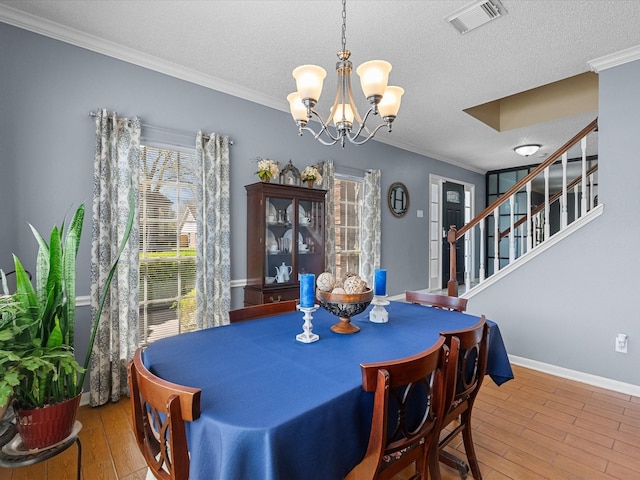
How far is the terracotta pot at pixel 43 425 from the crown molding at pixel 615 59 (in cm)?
429

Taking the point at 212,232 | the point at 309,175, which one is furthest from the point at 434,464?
the point at 309,175

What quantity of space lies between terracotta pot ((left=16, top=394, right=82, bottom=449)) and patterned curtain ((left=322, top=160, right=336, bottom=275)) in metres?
2.86

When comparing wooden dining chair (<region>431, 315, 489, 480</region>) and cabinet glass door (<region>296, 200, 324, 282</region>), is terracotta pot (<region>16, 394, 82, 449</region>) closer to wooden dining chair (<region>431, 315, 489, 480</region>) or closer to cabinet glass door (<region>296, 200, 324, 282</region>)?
wooden dining chair (<region>431, 315, 489, 480</region>)

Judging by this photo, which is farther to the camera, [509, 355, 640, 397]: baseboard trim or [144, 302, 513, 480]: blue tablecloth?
[509, 355, 640, 397]: baseboard trim

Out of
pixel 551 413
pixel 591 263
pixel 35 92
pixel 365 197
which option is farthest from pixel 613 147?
pixel 35 92

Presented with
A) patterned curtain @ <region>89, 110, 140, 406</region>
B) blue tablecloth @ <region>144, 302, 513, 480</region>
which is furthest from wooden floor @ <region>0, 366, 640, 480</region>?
blue tablecloth @ <region>144, 302, 513, 480</region>

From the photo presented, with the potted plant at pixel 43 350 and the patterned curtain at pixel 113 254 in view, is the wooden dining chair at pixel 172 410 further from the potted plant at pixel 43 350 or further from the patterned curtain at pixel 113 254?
the patterned curtain at pixel 113 254

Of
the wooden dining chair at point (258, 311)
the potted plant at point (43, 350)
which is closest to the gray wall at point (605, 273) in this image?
the wooden dining chair at point (258, 311)

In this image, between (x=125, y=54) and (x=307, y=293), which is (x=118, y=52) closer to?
(x=125, y=54)

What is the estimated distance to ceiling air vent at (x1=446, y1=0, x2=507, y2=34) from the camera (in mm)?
2130

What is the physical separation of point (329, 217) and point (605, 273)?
2668 mm

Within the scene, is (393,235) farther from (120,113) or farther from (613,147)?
(120,113)

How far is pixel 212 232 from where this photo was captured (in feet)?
10.0

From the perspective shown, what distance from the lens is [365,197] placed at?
4.67 m
